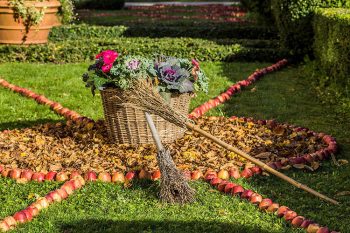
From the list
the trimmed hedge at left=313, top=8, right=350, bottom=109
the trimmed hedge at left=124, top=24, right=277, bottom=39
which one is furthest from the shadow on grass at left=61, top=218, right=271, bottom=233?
the trimmed hedge at left=124, top=24, right=277, bottom=39

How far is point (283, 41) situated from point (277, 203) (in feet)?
24.6

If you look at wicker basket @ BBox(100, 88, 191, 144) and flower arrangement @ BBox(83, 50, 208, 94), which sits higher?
flower arrangement @ BBox(83, 50, 208, 94)

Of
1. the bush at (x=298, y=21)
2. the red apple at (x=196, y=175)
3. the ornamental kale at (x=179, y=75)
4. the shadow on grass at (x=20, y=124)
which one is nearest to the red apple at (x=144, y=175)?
the red apple at (x=196, y=175)

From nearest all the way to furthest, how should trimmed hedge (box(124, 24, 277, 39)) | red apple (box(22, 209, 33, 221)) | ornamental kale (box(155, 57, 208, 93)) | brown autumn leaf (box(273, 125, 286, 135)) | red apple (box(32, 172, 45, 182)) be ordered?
red apple (box(22, 209, 33, 221)) < red apple (box(32, 172, 45, 182)) < ornamental kale (box(155, 57, 208, 93)) < brown autumn leaf (box(273, 125, 286, 135)) < trimmed hedge (box(124, 24, 277, 39))

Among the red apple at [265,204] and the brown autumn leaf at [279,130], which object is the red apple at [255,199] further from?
the brown autumn leaf at [279,130]

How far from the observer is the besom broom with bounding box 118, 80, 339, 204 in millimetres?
4980

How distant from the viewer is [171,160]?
200 inches

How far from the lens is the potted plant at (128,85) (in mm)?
6211

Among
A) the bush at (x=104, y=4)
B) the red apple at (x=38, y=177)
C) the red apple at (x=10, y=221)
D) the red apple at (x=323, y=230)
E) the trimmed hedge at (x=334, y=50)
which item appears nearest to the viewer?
the red apple at (x=323, y=230)

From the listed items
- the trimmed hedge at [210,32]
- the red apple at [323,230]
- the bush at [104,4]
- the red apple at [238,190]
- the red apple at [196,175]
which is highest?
the red apple at [323,230]

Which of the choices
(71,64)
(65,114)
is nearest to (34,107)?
(65,114)

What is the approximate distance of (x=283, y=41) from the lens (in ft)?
39.9

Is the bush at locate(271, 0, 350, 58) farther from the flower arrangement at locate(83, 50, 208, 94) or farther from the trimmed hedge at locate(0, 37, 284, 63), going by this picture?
the flower arrangement at locate(83, 50, 208, 94)

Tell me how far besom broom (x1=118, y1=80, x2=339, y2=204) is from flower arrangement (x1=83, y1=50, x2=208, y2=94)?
0.85 m
